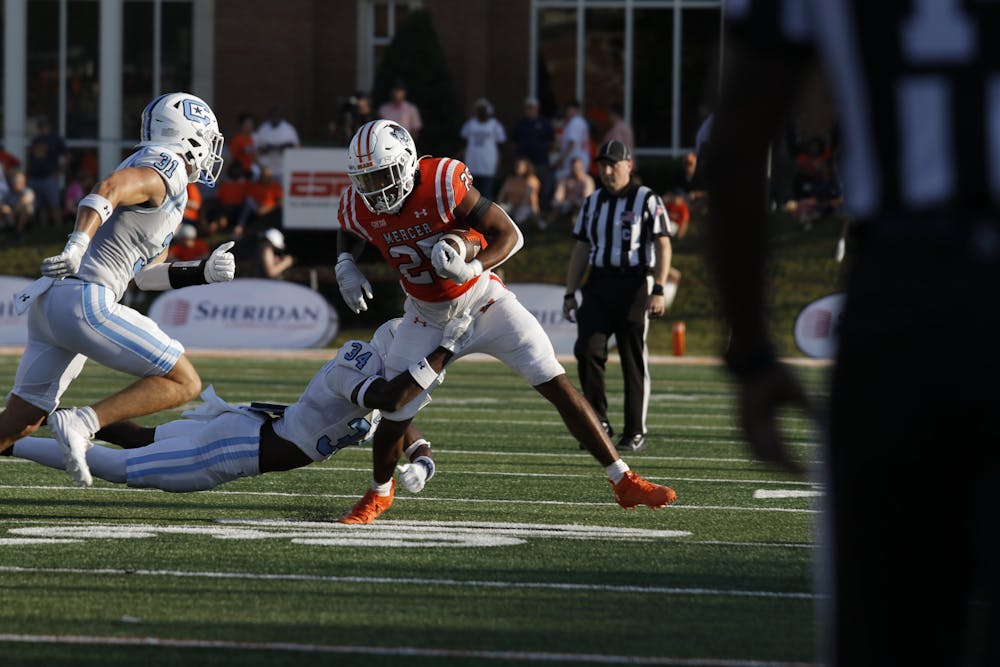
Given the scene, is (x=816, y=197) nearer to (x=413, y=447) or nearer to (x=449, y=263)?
(x=413, y=447)

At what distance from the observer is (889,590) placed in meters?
1.95

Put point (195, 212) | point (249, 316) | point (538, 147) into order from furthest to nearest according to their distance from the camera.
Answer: point (538, 147)
point (195, 212)
point (249, 316)

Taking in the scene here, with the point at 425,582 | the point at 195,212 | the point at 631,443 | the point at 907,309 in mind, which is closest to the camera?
the point at 907,309

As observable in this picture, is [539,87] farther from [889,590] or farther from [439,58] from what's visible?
[889,590]

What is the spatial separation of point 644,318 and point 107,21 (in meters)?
18.5

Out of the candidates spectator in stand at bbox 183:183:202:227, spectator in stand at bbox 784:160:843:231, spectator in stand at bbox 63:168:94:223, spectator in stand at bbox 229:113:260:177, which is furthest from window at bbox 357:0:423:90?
spectator in stand at bbox 784:160:843:231

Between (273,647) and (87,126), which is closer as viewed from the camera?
(273,647)

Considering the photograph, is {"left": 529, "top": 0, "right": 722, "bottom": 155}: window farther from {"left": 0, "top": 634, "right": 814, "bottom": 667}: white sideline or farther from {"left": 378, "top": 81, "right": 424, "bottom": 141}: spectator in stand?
{"left": 0, "top": 634, "right": 814, "bottom": 667}: white sideline

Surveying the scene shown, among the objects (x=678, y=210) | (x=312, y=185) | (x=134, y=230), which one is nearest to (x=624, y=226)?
(x=134, y=230)

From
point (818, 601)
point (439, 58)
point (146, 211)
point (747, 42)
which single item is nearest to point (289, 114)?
point (439, 58)

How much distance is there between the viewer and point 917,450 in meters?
1.89

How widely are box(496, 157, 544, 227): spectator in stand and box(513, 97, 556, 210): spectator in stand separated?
604 mm

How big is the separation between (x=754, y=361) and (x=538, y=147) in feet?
65.3

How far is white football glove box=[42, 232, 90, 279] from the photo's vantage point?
582 cm
